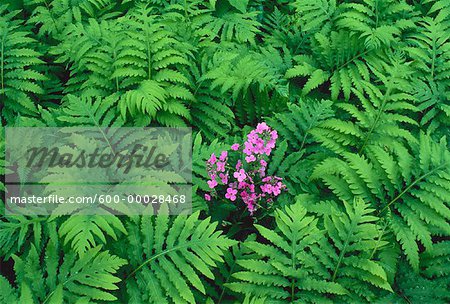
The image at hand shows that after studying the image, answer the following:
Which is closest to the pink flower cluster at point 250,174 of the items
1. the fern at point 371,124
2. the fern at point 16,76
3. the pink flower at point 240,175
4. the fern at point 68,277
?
the pink flower at point 240,175

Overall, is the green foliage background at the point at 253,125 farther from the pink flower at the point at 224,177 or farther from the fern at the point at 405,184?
the pink flower at the point at 224,177

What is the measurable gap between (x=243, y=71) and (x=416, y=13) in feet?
6.35

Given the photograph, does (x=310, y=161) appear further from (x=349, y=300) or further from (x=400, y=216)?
(x=349, y=300)

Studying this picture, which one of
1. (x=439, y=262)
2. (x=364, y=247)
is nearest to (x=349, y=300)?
(x=364, y=247)

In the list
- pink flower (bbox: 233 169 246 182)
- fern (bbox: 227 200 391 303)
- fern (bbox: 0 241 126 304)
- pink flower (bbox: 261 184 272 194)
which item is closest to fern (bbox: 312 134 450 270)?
fern (bbox: 227 200 391 303)

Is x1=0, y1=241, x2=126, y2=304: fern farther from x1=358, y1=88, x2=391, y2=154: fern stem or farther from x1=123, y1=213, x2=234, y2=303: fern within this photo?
x1=358, y1=88, x2=391, y2=154: fern stem

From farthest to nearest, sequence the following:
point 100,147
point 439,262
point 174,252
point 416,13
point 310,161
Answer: point 416,13, point 310,161, point 100,147, point 439,262, point 174,252

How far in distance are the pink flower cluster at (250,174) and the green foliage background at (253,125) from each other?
0.47ft

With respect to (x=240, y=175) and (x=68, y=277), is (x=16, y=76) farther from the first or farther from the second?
(x=240, y=175)

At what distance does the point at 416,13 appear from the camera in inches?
182

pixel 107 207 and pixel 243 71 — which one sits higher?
pixel 243 71

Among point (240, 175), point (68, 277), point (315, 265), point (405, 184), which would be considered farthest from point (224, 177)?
point (405, 184)

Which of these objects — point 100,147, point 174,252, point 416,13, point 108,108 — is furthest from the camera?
point 416,13

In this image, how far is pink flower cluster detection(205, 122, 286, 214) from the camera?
3.40 metres
